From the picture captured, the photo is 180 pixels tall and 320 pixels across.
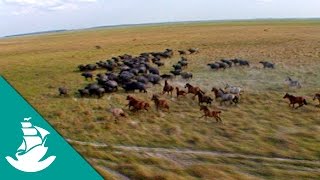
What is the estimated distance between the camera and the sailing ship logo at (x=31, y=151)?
14.2 ft

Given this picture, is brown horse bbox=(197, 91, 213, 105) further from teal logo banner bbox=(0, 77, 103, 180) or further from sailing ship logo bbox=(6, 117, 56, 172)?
sailing ship logo bbox=(6, 117, 56, 172)

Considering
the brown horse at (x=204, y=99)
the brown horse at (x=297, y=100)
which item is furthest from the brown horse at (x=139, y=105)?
the brown horse at (x=297, y=100)

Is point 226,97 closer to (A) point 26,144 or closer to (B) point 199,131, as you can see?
(B) point 199,131

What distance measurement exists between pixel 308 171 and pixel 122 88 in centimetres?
1493

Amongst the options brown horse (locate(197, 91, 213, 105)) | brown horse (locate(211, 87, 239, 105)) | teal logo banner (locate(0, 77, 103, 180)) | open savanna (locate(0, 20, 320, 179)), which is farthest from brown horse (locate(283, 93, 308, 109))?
teal logo banner (locate(0, 77, 103, 180))

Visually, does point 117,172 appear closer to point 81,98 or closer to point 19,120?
point 19,120

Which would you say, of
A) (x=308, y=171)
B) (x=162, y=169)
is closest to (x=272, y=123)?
(x=308, y=171)

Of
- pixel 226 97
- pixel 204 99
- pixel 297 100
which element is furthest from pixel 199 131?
pixel 297 100

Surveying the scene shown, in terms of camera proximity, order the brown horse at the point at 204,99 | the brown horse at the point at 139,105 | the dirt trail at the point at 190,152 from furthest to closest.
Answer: the brown horse at the point at 204,99
the brown horse at the point at 139,105
the dirt trail at the point at 190,152

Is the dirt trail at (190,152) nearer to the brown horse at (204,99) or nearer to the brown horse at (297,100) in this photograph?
the brown horse at (204,99)

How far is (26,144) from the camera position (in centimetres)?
432

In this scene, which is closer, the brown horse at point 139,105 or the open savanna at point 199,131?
the open savanna at point 199,131

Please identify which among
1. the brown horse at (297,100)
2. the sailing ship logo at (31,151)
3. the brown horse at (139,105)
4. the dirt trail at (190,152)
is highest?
the sailing ship logo at (31,151)

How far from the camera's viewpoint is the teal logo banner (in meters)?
4.30
